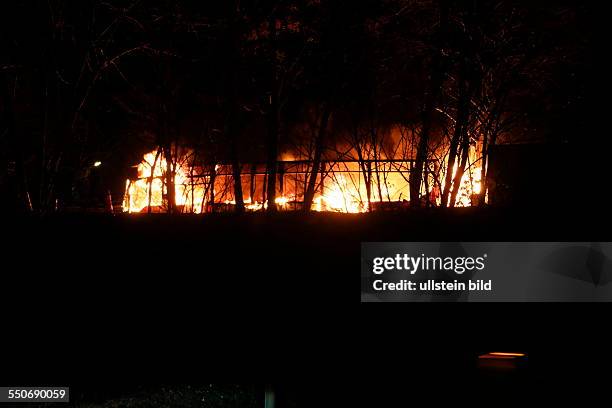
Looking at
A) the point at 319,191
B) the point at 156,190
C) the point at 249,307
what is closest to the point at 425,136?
the point at 319,191

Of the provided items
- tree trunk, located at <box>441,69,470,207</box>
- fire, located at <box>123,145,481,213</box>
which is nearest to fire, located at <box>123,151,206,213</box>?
fire, located at <box>123,145,481,213</box>

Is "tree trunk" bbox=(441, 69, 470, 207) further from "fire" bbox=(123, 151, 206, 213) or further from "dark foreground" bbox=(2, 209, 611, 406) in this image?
"fire" bbox=(123, 151, 206, 213)

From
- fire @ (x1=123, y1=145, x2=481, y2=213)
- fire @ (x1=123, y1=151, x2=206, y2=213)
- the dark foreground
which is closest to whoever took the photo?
the dark foreground

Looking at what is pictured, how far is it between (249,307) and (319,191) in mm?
5426

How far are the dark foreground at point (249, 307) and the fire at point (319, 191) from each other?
293cm

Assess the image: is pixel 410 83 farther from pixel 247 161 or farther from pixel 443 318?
pixel 443 318

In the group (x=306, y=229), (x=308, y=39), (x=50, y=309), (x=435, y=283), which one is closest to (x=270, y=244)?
(x=306, y=229)

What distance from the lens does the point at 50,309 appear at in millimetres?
7285

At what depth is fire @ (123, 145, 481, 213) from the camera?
11107mm

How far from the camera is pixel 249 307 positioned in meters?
7.30

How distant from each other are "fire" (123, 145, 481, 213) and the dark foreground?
293cm

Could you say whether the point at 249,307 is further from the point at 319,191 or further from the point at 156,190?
the point at 156,190

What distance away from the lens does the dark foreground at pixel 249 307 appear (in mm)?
6754

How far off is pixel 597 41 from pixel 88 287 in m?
10.3
